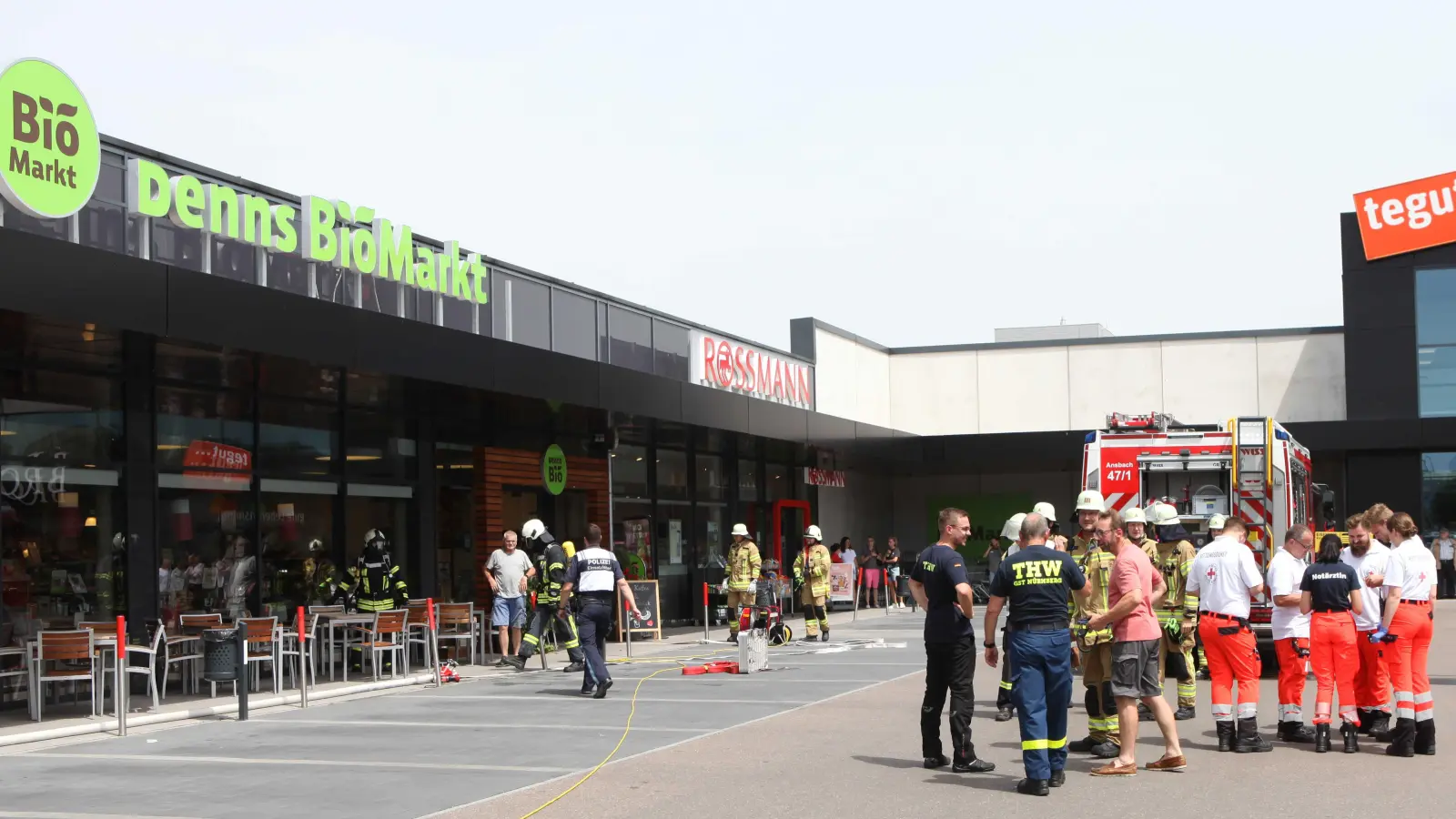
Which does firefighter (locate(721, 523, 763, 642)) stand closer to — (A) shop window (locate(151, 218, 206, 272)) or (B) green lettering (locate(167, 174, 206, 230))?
(A) shop window (locate(151, 218, 206, 272))

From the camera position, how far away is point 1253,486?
1789cm

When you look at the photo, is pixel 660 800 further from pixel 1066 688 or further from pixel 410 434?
pixel 410 434

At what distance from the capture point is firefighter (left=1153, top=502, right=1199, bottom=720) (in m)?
12.5

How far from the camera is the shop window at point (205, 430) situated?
1653 centimetres

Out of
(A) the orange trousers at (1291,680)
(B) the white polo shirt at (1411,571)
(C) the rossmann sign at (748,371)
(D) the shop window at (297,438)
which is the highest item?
(C) the rossmann sign at (748,371)

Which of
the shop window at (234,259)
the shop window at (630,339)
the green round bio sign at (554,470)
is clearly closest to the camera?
the shop window at (234,259)

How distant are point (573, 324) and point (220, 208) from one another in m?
8.56

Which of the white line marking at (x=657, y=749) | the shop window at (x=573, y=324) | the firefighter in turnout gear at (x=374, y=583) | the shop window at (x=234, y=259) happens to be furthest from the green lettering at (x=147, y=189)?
the shop window at (x=573, y=324)

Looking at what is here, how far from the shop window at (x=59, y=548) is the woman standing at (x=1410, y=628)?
1207 centimetres

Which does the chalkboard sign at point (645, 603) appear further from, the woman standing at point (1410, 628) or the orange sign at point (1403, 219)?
the orange sign at point (1403, 219)

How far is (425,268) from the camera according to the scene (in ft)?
65.9

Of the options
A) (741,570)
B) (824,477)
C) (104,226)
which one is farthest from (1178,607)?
(824,477)

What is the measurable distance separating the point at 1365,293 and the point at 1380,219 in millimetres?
1734

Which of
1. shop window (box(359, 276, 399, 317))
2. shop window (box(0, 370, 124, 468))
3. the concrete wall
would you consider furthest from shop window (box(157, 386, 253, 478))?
the concrete wall
